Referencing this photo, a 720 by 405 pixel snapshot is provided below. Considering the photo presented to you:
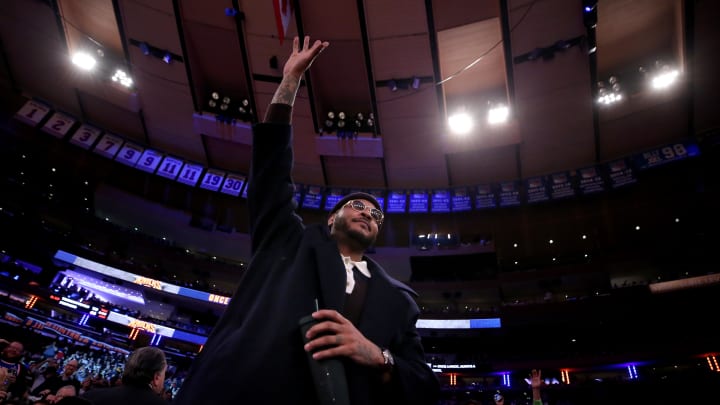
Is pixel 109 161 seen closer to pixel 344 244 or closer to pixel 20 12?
pixel 20 12

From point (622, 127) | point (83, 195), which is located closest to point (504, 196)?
point (622, 127)

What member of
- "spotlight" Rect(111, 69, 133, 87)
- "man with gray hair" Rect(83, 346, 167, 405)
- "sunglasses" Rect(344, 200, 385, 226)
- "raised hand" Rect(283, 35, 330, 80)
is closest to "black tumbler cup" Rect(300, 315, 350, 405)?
"sunglasses" Rect(344, 200, 385, 226)

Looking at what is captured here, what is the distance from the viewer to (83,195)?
17.8 meters

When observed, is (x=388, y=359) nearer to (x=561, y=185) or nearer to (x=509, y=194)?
(x=509, y=194)

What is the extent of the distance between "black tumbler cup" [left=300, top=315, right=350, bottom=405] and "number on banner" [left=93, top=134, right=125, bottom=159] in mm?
19270

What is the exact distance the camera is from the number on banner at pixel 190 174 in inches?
670

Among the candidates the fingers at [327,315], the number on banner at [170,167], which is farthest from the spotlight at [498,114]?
the fingers at [327,315]

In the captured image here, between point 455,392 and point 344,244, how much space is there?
49.6 ft

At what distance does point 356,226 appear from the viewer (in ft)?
4.91

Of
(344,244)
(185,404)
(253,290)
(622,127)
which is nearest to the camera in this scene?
(185,404)

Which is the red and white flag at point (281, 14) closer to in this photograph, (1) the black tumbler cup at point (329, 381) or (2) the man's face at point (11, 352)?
(2) the man's face at point (11, 352)

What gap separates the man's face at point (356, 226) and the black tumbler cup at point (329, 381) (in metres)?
0.61

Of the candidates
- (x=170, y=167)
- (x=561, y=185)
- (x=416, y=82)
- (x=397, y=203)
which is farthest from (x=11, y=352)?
(x=561, y=185)

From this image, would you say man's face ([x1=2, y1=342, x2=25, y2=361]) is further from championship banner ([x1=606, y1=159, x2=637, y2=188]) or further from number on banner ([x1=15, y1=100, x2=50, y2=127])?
championship banner ([x1=606, y1=159, x2=637, y2=188])
